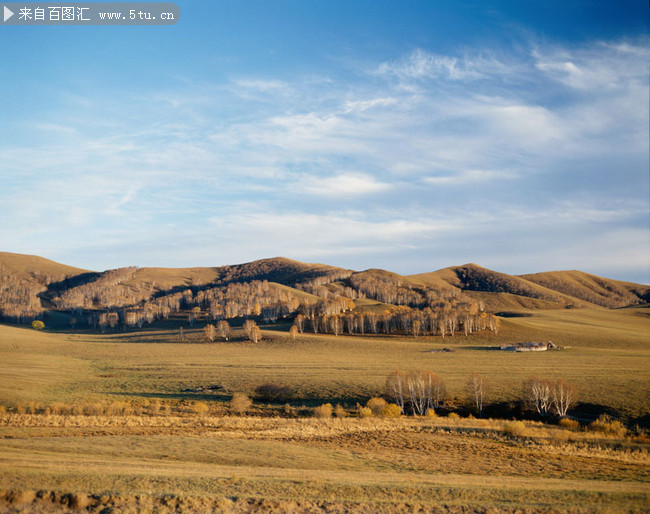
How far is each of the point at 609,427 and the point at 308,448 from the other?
91.6ft

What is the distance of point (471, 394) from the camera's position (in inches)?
2073

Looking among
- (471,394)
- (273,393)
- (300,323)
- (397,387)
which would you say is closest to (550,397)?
(471,394)

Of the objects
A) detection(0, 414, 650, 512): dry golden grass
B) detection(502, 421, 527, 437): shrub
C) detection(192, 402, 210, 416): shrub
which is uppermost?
detection(0, 414, 650, 512): dry golden grass

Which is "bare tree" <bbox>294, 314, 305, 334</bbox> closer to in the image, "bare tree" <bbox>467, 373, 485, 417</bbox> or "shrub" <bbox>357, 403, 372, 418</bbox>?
"bare tree" <bbox>467, 373, 485, 417</bbox>

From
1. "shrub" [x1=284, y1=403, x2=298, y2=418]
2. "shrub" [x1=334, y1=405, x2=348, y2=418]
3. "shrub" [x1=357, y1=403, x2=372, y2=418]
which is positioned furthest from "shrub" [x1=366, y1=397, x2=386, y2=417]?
"shrub" [x1=284, y1=403, x2=298, y2=418]

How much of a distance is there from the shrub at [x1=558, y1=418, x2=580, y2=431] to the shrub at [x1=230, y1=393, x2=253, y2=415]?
3133cm

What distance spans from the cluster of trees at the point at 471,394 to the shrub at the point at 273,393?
12.7 meters

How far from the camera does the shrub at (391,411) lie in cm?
4529

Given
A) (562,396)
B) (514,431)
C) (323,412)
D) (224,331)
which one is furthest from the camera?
(224,331)

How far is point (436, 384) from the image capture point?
51.5 meters

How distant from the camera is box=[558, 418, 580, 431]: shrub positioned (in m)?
40.4

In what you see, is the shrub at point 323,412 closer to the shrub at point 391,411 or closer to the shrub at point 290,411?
the shrub at point 290,411

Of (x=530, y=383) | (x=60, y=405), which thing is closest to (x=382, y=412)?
(x=530, y=383)

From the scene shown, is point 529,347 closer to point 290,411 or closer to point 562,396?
point 562,396
